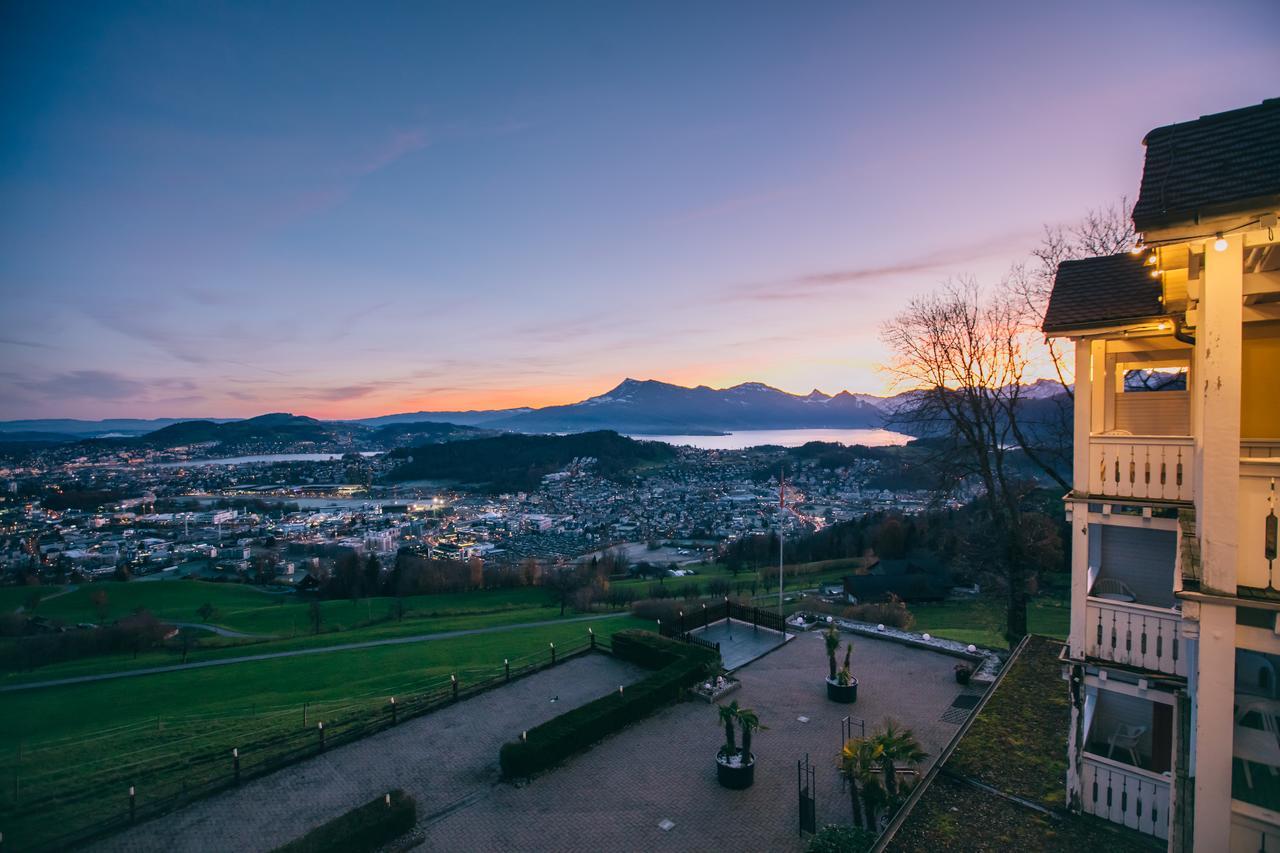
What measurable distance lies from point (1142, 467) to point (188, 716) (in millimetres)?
22379

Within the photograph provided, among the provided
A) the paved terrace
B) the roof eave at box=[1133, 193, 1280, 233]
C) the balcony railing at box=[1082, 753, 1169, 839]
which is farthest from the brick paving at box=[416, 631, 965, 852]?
the roof eave at box=[1133, 193, 1280, 233]

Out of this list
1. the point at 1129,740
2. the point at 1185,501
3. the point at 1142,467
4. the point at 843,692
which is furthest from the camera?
the point at 843,692

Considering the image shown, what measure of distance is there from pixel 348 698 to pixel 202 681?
7708 millimetres

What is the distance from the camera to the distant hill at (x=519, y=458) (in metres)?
117

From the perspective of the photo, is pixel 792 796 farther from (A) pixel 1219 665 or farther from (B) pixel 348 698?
(B) pixel 348 698

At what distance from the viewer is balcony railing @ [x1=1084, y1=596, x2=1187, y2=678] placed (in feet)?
20.5

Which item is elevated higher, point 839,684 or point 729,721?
point 729,721

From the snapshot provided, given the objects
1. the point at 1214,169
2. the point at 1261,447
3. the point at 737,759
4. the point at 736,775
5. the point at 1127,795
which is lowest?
the point at 736,775

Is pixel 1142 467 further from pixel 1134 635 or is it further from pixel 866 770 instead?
pixel 866 770

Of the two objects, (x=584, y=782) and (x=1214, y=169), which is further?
(x=584, y=782)

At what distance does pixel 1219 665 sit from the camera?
4.56 m

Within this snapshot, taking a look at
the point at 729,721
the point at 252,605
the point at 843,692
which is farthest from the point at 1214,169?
the point at 252,605

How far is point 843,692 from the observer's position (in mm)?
14219

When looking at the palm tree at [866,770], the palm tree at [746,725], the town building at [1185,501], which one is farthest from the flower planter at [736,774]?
the town building at [1185,501]
